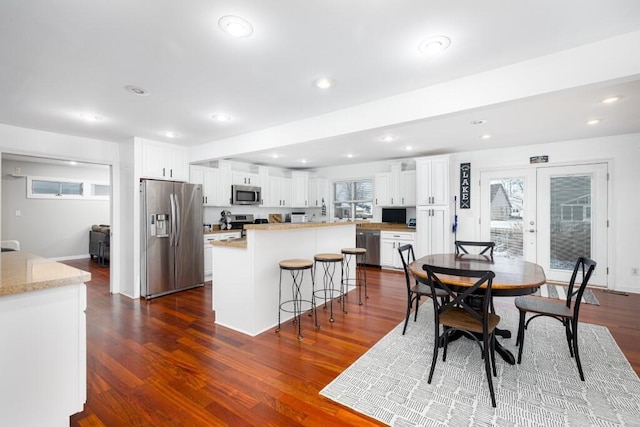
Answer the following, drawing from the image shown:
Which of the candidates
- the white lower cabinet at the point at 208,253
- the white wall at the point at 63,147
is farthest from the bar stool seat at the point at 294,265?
the white wall at the point at 63,147

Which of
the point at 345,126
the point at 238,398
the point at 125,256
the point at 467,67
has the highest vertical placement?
the point at 467,67

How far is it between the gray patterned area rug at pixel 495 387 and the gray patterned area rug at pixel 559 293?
148 centimetres

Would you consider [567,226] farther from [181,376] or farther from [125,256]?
[125,256]

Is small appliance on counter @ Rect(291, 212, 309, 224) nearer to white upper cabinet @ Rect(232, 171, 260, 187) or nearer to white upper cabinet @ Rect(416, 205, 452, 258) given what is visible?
white upper cabinet @ Rect(232, 171, 260, 187)

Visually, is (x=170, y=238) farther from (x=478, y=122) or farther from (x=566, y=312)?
(x=566, y=312)

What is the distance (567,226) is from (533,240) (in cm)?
53

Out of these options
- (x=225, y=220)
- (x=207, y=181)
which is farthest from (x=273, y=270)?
(x=225, y=220)

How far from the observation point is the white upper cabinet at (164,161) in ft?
14.6

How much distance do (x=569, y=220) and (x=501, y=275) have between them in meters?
3.63

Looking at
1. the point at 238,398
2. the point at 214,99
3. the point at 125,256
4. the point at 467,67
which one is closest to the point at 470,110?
the point at 467,67

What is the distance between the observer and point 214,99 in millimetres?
2943

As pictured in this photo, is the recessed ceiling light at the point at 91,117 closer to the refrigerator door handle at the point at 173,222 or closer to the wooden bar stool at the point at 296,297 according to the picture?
the refrigerator door handle at the point at 173,222

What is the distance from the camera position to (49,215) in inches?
278

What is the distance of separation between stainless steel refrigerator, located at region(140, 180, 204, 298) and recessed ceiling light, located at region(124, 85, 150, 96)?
1.83 m
